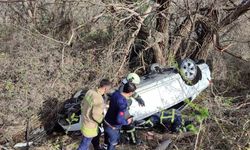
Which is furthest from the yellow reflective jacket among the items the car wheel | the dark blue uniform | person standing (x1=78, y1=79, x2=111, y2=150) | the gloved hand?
the car wheel

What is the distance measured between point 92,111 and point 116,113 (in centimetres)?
40

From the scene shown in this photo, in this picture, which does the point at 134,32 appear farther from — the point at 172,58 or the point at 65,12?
the point at 65,12

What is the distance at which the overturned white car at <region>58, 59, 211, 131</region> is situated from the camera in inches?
323

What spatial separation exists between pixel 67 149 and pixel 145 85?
7.03ft

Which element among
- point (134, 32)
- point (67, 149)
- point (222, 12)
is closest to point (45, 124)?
point (67, 149)

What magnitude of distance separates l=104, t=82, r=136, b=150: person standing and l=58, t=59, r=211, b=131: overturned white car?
1.25 m

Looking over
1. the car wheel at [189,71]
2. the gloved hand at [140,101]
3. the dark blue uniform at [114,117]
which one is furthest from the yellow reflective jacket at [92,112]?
the car wheel at [189,71]

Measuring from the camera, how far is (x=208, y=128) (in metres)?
7.05

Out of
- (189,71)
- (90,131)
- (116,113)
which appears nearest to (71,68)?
(189,71)

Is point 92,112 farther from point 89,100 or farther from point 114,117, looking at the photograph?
point 114,117

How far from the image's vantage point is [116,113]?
21.9 feet

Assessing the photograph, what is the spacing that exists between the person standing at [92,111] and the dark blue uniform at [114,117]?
0.57ft

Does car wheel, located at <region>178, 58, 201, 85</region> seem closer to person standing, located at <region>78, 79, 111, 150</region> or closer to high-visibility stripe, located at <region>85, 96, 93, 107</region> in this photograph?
person standing, located at <region>78, 79, 111, 150</region>

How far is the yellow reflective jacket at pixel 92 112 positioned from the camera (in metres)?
6.53
